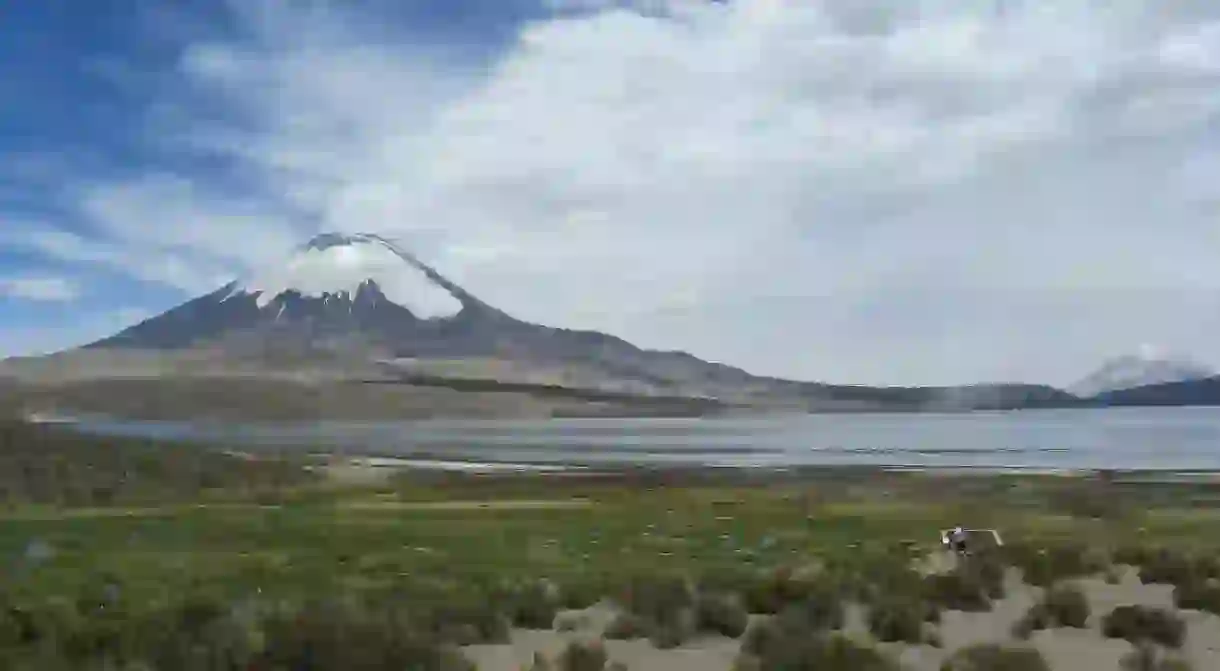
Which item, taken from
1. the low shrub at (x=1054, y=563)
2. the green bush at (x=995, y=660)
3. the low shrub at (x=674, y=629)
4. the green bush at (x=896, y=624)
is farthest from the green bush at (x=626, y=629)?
the low shrub at (x=1054, y=563)

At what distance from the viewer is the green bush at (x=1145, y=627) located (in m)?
Result: 13.3

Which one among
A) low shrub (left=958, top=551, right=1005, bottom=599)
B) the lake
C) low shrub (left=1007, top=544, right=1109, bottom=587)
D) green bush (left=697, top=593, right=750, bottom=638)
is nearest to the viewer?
green bush (left=697, top=593, right=750, bottom=638)

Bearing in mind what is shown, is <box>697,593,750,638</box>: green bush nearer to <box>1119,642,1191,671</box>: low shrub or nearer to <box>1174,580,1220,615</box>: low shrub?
<box>1119,642,1191,671</box>: low shrub

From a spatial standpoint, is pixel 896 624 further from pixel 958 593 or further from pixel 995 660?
pixel 958 593

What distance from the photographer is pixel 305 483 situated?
53.9 m

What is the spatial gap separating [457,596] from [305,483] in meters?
40.1

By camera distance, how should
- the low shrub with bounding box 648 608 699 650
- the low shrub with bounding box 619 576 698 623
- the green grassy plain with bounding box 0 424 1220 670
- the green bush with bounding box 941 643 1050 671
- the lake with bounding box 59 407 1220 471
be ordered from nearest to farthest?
the green bush with bounding box 941 643 1050 671, the green grassy plain with bounding box 0 424 1220 670, the low shrub with bounding box 648 608 699 650, the low shrub with bounding box 619 576 698 623, the lake with bounding box 59 407 1220 471

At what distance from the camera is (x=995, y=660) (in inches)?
445

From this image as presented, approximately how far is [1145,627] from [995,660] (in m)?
3.44

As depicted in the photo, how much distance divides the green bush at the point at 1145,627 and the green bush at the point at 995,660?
201cm

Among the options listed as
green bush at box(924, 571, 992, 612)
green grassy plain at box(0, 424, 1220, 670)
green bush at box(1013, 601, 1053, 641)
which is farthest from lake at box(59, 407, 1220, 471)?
green bush at box(1013, 601, 1053, 641)

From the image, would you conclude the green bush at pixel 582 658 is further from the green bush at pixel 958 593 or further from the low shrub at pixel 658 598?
the green bush at pixel 958 593

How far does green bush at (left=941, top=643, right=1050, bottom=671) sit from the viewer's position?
1115cm

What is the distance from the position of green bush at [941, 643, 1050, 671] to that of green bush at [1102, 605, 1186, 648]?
2.01 meters
